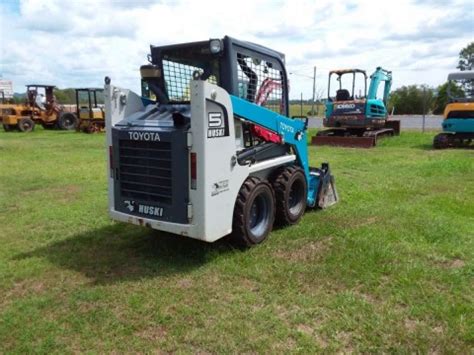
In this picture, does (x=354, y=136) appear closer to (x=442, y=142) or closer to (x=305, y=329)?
(x=442, y=142)

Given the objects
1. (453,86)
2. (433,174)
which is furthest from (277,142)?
(453,86)

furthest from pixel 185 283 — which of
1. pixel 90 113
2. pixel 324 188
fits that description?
pixel 90 113

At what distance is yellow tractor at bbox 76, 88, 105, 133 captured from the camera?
2303cm

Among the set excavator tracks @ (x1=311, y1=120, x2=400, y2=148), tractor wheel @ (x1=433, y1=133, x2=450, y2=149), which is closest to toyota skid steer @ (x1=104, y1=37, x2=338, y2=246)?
tractor wheel @ (x1=433, y1=133, x2=450, y2=149)

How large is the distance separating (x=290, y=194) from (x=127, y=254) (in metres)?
2.13

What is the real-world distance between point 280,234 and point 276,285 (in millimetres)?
1351

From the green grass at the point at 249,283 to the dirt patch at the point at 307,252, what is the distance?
0.01m

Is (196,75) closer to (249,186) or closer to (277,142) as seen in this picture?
(249,186)

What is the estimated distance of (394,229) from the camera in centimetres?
534

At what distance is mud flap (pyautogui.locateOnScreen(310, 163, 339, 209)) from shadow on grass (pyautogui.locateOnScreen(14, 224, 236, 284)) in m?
1.93

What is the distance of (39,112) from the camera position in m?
25.2

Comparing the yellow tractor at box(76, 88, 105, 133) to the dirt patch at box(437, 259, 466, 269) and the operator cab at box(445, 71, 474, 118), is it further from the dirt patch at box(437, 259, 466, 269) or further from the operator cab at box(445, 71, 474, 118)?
the dirt patch at box(437, 259, 466, 269)

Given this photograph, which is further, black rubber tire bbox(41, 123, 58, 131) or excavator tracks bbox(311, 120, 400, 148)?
black rubber tire bbox(41, 123, 58, 131)

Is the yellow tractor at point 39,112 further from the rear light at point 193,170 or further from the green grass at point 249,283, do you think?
the rear light at point 193,170
